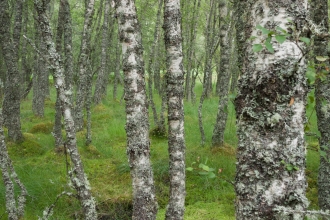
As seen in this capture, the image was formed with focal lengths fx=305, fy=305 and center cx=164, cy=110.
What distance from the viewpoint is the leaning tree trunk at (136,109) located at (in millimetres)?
3258

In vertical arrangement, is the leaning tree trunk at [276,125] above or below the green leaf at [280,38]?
below

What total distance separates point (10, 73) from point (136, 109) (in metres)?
6.67

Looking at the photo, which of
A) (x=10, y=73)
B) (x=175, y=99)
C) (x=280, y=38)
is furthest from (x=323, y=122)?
(x=10, y=73)

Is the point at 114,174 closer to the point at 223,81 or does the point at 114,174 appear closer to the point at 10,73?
the point at 223,81

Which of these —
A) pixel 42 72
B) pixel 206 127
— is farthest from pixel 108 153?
pixel 42 72

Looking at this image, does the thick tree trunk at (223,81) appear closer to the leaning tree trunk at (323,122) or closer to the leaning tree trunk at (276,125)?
the leaning tree trunk at (323,122)

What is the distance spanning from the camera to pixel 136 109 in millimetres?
3314

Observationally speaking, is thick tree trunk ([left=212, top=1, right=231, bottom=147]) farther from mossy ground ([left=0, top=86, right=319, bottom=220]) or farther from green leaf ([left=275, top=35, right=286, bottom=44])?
green leaf ([left=275, top=35, right=286, bottom=44])

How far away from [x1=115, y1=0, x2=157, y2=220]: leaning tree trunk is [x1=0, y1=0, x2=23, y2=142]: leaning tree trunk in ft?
20.6

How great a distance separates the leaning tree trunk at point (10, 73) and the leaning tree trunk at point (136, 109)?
6273 millimetres

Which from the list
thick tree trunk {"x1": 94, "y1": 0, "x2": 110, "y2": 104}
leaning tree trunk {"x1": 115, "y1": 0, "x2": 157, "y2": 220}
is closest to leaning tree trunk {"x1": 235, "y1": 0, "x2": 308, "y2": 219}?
leaning tree trunk {"x1": 115, "y1": 0, "x2": 157, "y2": 220}

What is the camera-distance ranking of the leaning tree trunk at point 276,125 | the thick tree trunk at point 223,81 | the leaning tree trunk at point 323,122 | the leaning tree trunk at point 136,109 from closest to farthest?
the leaning tree trunk at point 276,125 → the leaning tree trunk at point 136,109 → the leaning tree trunk at point 323,122 → the thick tree trunk at point 223,81

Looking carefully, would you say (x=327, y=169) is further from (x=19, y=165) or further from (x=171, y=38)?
(x=19, y=165)

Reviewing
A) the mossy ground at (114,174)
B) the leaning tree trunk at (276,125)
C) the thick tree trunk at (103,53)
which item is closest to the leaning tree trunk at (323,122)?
the mossy ground at (114,174)
